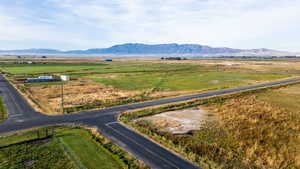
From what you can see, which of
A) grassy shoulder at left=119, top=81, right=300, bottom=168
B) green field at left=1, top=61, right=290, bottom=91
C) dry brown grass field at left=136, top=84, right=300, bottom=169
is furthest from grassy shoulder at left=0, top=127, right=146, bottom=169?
green field at left=1, top=61, right=290, bottom=91

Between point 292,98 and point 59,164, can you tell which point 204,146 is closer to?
point 59,164

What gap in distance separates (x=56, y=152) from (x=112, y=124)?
32.5ft

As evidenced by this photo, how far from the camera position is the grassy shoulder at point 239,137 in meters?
20.4

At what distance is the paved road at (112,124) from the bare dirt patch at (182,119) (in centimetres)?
574

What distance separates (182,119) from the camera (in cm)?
3281

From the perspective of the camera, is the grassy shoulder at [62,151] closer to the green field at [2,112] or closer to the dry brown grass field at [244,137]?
the dry brown grass field at [244,137]

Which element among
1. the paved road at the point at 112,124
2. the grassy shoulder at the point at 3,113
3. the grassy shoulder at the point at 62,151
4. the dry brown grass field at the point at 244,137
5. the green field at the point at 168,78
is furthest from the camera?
A: the green field at the point at 168,78

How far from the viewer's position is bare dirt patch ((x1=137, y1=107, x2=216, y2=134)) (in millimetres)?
29009

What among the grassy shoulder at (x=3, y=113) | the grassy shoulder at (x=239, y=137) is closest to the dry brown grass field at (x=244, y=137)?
the grassy shoulder at (x=239, y=137)

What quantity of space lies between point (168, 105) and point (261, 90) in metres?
33.9

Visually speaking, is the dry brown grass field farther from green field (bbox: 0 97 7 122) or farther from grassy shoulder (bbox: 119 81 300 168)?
green field (bbox: 0 97 7 122)

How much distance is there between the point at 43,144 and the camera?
23.1 metres

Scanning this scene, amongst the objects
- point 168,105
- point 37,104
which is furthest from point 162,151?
point 37,104

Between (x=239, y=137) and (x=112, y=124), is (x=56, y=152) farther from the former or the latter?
(x=239, y=137)
